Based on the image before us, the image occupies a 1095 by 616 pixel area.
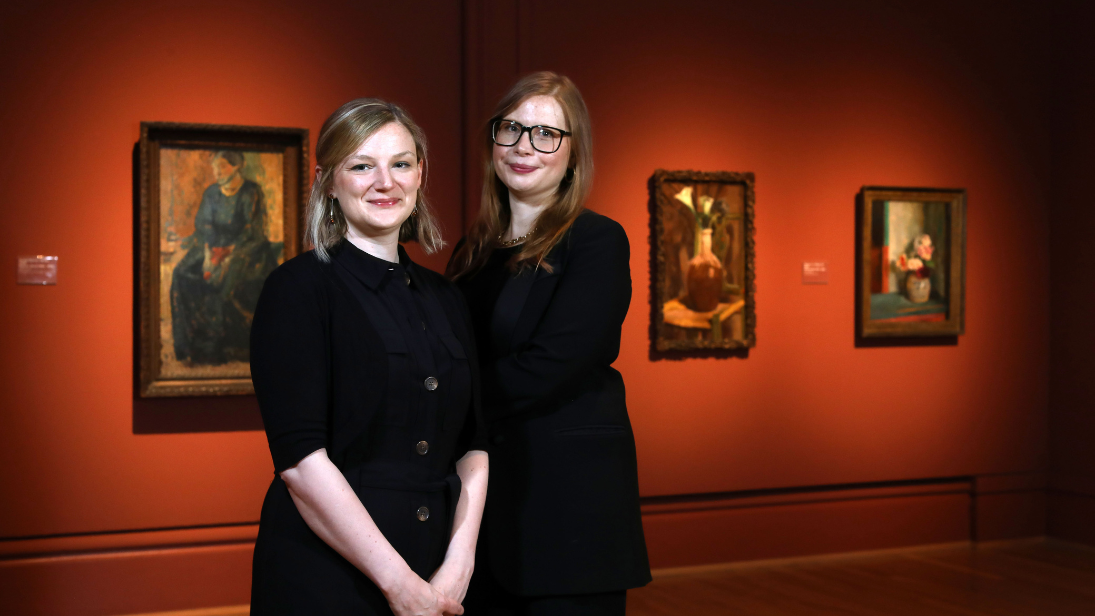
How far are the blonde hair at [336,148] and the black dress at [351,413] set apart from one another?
0.19 feet

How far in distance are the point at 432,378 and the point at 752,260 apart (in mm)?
4130

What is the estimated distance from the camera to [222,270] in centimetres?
476

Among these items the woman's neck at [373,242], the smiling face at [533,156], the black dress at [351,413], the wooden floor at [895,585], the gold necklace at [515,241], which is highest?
the smiling face at [533,156]

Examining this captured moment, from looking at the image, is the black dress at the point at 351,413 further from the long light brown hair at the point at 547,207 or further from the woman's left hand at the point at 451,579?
the long light brown hair at the point at 547,207

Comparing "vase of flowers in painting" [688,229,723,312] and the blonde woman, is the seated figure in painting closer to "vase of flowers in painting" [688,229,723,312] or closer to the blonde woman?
"vase of flowers in painting" [688,229,723,312]

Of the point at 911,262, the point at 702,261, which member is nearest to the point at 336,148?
the point at 702,261

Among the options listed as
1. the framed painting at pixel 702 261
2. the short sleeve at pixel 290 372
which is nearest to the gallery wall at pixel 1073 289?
the framed painting at pixel 702 261

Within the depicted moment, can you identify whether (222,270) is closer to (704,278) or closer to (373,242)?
(704,278)

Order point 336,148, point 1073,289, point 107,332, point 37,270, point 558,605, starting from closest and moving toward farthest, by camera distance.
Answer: point 336,148 < point 558,605 < point 37,270 < point 107,332 < point 1073,289

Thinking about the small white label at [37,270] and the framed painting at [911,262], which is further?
the framed painting at [911,262]

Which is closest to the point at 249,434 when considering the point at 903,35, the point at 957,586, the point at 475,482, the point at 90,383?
the point at 90,383

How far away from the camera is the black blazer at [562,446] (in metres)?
2.35

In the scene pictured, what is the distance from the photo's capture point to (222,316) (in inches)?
187

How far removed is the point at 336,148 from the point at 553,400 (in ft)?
2.95
